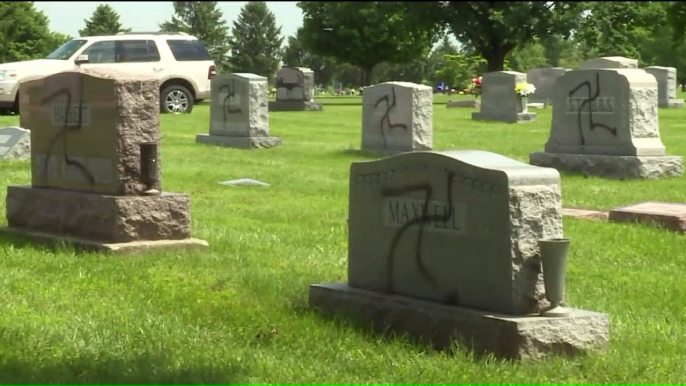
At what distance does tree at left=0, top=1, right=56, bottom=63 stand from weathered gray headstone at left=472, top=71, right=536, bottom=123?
990 cm

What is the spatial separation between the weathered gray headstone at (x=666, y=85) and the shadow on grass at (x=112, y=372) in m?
26.2

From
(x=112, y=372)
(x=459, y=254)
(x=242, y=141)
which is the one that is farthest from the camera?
(x=242, y=141)

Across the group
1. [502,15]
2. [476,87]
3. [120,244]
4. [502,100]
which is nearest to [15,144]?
[120,244]

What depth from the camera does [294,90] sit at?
32312 mm

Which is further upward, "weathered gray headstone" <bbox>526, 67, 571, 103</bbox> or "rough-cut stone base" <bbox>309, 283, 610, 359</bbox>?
"weathered gray headstone" <bbox>526, 67, 571, 103</bbox>

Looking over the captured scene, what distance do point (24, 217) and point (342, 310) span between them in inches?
153

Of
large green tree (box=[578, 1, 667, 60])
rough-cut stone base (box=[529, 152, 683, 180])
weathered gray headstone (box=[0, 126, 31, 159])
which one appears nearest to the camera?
large green tree (box=[578, 1, 667, 60])

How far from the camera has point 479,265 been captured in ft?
19.5

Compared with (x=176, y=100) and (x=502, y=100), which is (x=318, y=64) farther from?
(x=176, y=100)

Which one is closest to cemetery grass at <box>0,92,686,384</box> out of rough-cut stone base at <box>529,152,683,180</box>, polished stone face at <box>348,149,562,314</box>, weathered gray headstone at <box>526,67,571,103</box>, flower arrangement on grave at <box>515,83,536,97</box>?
polished stone face at <box>348,149,562,314</box>

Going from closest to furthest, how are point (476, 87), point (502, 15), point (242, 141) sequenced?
point (502, 15), point (242, 141), point (476, 87)

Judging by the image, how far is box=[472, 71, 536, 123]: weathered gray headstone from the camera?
2697 cm

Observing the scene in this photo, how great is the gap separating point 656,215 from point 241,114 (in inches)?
394

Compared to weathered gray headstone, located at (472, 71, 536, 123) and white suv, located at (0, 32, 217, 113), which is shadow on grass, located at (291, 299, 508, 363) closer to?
white suv, located at (0, 32, 217, 113)
